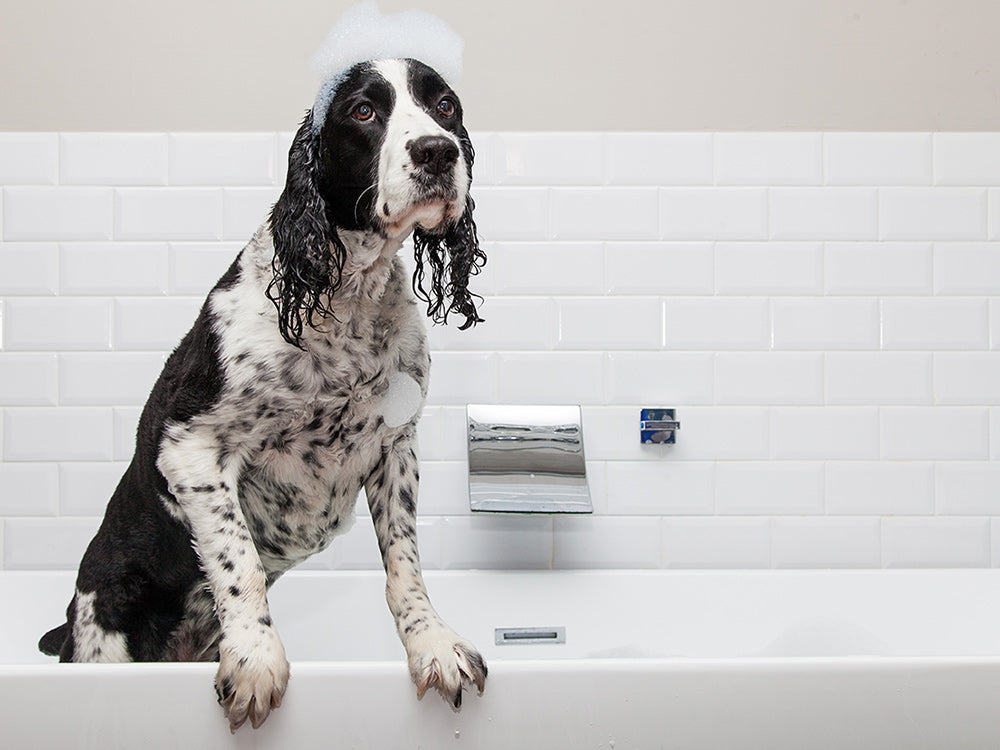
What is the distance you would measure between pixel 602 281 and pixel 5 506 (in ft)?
5.20

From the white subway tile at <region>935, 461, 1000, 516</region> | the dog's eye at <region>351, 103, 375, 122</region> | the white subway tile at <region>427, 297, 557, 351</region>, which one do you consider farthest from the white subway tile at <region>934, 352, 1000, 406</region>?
the dog's eye at <region>351, 103, 375, 122</region>

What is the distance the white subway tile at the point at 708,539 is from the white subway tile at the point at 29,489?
1.53 meters

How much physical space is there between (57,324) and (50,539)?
0.53 meters

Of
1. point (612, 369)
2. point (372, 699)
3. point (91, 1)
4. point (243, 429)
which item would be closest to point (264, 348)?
point (243, 429)

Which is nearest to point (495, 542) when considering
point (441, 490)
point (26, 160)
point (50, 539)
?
point (441, 490)

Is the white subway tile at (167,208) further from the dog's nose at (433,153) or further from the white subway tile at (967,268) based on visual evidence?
the white subway tile at (967,268)

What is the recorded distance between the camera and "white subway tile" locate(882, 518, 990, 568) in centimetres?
221

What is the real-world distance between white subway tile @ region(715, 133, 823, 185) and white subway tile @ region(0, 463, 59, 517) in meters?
1.83

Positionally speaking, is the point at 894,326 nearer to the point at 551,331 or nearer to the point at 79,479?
the point at 551,331

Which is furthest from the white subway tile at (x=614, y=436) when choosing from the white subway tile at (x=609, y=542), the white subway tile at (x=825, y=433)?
the white subway tile at (x=825, y=433)

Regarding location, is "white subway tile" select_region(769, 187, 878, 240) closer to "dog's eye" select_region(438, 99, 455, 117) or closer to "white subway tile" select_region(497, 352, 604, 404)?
"white subway tile" select_region(497, 352, 604, 404)

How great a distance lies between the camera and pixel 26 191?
2.16 m

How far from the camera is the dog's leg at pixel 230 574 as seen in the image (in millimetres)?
1108

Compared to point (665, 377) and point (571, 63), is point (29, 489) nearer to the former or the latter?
point (665, 377)
